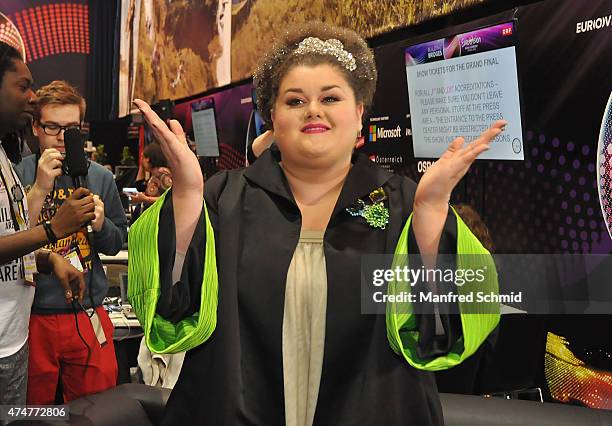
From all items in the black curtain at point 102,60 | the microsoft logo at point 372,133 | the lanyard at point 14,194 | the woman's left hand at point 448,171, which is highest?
the black curtain at point 102,60

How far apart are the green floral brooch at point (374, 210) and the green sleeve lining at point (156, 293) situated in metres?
0.31

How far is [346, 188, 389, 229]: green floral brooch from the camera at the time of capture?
4.42 feet

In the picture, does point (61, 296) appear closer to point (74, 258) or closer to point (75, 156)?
point (74, 258)

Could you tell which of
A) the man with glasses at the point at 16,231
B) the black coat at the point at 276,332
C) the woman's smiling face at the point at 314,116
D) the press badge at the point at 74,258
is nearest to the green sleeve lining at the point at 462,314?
the black coat at the point at 276,332

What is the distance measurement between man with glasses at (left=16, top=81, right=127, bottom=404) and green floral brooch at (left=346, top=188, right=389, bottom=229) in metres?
1.53

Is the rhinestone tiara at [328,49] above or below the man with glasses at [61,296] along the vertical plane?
above

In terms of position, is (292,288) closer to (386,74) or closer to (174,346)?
(174,346)

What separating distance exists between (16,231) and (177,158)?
3.65 ft

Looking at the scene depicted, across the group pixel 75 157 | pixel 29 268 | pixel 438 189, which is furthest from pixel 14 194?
pixel 438 189

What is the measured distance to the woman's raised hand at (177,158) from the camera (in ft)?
4.14

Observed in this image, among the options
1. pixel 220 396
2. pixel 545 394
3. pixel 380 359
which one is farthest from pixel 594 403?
pixel 220 396

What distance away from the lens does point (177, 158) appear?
1.26 metres

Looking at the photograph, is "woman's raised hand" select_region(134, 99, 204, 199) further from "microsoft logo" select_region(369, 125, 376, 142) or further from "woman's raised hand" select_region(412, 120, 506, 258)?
"microsoft logo" select_region(369, 125, 376, 142)

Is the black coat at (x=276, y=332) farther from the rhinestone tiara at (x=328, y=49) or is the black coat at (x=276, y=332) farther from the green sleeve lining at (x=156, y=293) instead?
the rhinestone tiara at (x=328, y=49)
